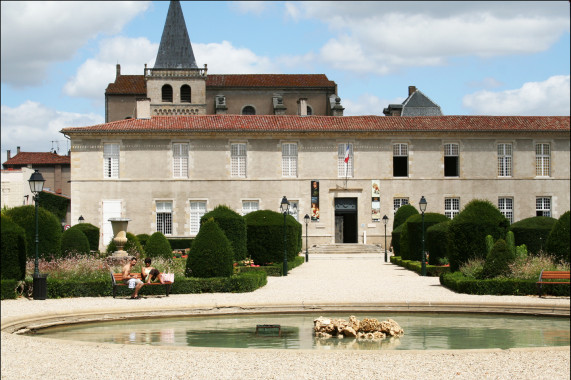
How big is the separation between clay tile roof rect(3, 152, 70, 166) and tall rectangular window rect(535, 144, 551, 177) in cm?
3572

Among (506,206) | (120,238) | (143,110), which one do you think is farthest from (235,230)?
(506,206)

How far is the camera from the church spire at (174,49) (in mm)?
50138

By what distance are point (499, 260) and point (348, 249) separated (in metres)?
19.4

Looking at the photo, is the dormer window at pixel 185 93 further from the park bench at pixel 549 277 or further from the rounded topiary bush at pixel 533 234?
the park bench at pixel 549 277

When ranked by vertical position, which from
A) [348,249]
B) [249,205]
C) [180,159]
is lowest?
[348,249]

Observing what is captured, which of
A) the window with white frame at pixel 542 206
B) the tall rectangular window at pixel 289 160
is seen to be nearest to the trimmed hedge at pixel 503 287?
the tall rectangular window at pixel 289 160

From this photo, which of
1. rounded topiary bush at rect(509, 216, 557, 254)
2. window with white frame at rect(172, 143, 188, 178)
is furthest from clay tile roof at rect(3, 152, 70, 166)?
rounded topiary bush at rect(509, 216, 557, 254)

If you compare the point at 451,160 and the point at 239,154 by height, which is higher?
the point at 239,154

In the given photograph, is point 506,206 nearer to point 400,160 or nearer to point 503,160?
point 503,160

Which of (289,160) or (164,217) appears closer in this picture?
(164,217)

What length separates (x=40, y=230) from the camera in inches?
669

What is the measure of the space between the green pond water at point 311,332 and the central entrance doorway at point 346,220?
24.6m

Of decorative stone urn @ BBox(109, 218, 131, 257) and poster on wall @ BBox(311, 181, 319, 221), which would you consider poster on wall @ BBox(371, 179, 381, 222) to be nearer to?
poster on wall @ BBox(311, 181, 319, 221)

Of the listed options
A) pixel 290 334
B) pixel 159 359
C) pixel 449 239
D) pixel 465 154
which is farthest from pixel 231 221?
pixel 465 154
